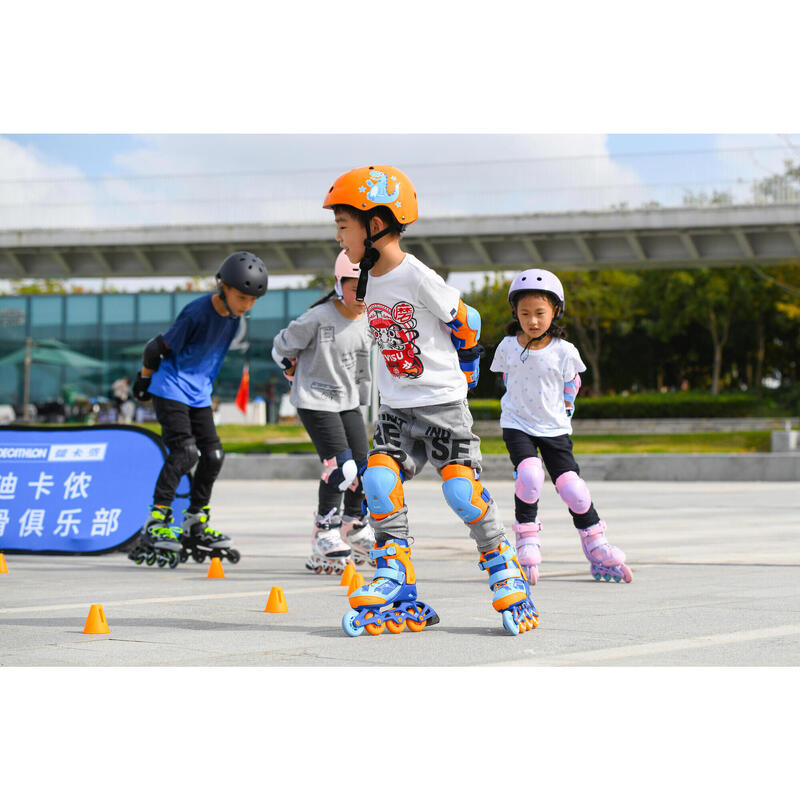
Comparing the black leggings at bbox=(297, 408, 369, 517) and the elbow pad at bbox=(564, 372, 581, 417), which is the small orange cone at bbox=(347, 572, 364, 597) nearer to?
the black leggings at bbox=(297, 408, 369, 517)

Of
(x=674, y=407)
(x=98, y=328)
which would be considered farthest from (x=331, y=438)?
(x=98, y=328)

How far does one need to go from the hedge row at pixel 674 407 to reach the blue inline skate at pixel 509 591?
44.6 metres

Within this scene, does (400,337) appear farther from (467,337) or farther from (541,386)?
(541,386)

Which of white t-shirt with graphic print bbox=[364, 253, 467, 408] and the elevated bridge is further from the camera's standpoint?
the elevated bridge

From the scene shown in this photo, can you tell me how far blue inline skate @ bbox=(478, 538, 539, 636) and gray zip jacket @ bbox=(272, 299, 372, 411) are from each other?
8.39 feet

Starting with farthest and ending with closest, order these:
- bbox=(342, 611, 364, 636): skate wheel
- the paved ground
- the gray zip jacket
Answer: the gray zip jacket, bbox=(342, 611, 364, 636): skate wheel, the paved ground

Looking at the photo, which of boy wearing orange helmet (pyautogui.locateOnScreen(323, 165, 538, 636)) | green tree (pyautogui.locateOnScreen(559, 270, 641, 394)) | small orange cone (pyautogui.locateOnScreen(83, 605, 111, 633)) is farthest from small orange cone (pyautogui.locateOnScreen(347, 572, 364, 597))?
green tree (pyautogui.locateOnScreen(559, 270, 641, 394))

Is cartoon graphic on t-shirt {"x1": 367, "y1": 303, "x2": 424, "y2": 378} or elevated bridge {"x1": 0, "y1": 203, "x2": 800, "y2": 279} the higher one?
elevated bridge {"x1": 0, "y1": 203, "x2": 800, "y2": 279}

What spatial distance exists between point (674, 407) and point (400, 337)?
44.9 meters

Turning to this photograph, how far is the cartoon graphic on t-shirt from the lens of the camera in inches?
197

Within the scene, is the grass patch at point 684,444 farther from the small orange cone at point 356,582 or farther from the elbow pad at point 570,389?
the small orange cone at point 356,582

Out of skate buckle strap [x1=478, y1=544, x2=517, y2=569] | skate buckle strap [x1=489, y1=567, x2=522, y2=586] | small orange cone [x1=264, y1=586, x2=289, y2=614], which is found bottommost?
small orange cone [x1=264, y1=586, x2=289, y2=614]

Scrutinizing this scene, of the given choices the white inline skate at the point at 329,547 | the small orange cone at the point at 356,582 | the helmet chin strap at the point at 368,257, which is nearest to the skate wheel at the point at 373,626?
the small orange cone at the point at 356,582

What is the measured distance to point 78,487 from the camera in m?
8.93
